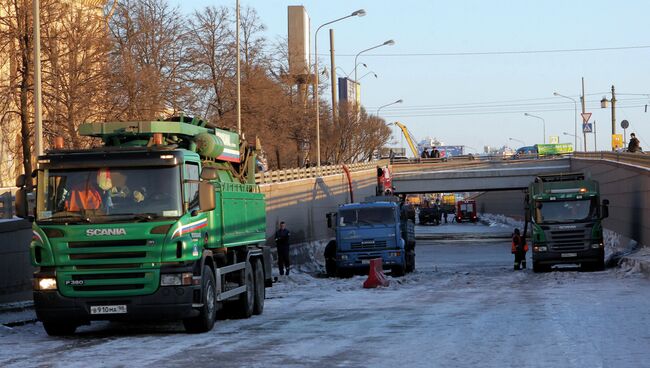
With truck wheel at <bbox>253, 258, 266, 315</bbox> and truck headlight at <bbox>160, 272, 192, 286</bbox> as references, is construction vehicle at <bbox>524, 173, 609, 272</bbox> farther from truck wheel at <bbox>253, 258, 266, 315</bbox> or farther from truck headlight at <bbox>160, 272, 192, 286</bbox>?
truck headlight at <bbox>160, 272, 192, 286</bbox>

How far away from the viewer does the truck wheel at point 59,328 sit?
1645 centimetres

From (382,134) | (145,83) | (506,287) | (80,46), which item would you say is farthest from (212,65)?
(382,134)

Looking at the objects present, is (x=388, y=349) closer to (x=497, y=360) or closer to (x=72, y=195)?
(x=497, y=360)

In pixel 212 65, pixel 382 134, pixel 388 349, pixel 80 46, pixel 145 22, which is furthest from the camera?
pixel 382 134

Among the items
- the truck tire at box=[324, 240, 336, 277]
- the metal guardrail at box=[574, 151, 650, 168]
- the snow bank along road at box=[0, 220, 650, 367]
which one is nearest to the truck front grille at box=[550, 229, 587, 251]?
the metal guardrail at box=[574, 151, 650, 168]

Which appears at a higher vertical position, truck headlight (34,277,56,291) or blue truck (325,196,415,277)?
truck headlight (34,277,56,291)

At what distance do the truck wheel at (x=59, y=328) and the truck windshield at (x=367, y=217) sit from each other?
20681 mm

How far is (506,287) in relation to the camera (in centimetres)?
2853

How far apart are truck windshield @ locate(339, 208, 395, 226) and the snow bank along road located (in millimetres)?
10631

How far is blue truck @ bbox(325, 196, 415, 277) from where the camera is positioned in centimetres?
3619

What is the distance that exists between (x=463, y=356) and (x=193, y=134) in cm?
736

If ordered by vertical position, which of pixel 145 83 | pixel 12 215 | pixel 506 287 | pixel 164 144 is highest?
pixel 145 83

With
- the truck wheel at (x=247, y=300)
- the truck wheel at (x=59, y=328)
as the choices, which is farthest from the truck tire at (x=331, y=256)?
the truck wheel at (x=59, y=328)

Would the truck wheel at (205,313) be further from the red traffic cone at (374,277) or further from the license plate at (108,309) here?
the red traffic cone at (374,277)
